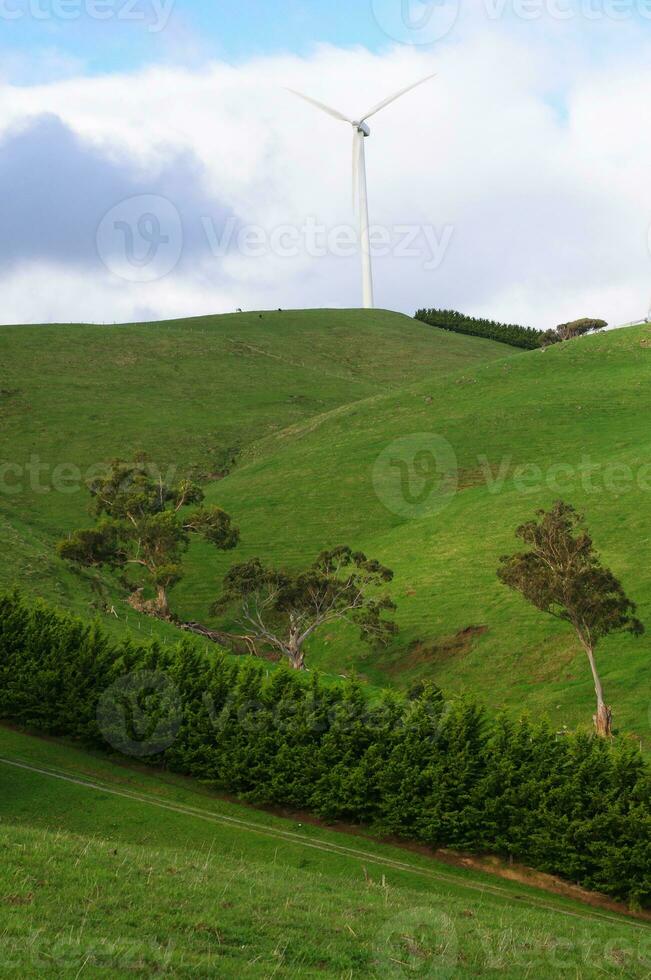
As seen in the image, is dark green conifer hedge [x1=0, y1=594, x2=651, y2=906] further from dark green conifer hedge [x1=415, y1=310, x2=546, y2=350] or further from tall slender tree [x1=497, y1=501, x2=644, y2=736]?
dark green conifer hedge [x1=415, y1=310, x2=546, y2=350]

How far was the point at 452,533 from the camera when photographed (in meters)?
70.1

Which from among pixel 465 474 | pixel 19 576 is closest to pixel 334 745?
pixel 19 576

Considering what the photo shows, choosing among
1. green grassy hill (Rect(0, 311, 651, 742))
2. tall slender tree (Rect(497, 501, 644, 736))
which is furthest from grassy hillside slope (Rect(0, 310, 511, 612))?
tall slender tree (Rect(497, 501, 644, 736))

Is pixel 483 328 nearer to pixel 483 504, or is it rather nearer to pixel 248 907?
pixel 483 504

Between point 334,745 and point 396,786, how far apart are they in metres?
2.17

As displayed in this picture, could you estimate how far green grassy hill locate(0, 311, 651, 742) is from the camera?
2071 inches

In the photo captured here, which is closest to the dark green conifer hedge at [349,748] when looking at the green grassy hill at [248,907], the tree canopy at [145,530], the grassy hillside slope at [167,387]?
the green grassy hill at [248,907]

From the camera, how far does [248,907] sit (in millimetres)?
16328

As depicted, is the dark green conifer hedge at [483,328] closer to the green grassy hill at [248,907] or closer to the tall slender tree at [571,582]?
the tall slender tree at [571,582]

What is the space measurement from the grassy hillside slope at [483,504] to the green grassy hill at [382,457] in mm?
190

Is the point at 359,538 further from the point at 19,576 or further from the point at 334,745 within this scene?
the point at 334,745

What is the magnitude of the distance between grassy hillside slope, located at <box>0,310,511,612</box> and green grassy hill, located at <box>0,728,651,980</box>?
31409mm

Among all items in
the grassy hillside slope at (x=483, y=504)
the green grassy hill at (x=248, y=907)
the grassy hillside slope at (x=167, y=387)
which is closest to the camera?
the green grassy hill at (x=248, y=907)

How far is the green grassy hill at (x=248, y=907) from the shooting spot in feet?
42.8
